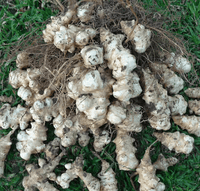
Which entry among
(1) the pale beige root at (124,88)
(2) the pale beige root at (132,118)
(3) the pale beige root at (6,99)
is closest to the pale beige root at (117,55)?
(1) the pale beige root at (124,88)

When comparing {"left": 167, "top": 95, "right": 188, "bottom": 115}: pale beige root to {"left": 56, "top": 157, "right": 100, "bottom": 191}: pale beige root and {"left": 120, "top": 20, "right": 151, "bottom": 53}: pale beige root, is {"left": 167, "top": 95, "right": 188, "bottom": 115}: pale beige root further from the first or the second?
{"left": 56, "top": 157, "right": 100, "bottom": 191}: pale beige root

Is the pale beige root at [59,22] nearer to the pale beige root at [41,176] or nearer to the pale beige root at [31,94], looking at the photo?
the pale beige root at [31,94]

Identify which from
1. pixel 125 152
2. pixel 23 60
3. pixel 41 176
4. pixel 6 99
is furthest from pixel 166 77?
pixel 6 99

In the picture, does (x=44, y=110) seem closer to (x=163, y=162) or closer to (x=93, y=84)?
(x=93, y=84)

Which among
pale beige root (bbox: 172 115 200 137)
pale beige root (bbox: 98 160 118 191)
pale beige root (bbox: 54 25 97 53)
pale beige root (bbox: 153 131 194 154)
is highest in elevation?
pale beige root (bbox: 54 25 97 53)

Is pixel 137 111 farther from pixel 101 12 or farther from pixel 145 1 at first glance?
pixel 145 1

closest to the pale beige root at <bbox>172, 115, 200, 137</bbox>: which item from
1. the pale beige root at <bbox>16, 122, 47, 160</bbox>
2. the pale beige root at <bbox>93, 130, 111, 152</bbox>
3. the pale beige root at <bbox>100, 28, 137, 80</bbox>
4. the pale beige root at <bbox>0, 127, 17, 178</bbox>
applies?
the pale beige root at <bbox>93, 130, 111, 152</bbox>

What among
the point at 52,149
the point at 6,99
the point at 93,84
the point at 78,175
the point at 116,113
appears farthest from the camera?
the point at 6,99
